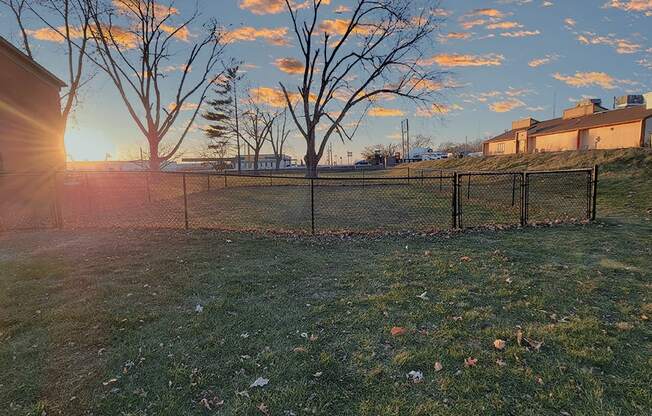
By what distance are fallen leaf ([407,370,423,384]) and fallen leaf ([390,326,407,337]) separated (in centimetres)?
59

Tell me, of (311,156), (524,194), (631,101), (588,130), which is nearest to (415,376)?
(524,194)

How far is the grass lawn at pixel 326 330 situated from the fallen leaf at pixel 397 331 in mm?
50

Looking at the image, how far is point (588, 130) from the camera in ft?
101

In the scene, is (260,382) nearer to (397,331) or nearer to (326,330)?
(326,330)

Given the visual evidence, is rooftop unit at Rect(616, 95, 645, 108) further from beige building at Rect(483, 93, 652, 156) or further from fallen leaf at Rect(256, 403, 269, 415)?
fallen leaf at Rect(256, 403, 269, 415)

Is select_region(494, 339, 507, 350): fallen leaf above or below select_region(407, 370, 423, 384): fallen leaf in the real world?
above

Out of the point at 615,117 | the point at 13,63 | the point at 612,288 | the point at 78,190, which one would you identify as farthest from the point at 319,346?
the point at 615,117

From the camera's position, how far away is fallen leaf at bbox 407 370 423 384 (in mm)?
2662

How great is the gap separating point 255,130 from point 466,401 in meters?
54.9

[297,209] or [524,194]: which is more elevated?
[524,194]

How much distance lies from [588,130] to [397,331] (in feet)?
116

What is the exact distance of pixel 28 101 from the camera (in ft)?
46.0

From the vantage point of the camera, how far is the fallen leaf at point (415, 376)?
2.66 meters

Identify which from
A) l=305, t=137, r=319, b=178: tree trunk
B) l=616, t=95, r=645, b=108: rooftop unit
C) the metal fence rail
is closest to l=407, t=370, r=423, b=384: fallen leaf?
the metal fence rail
